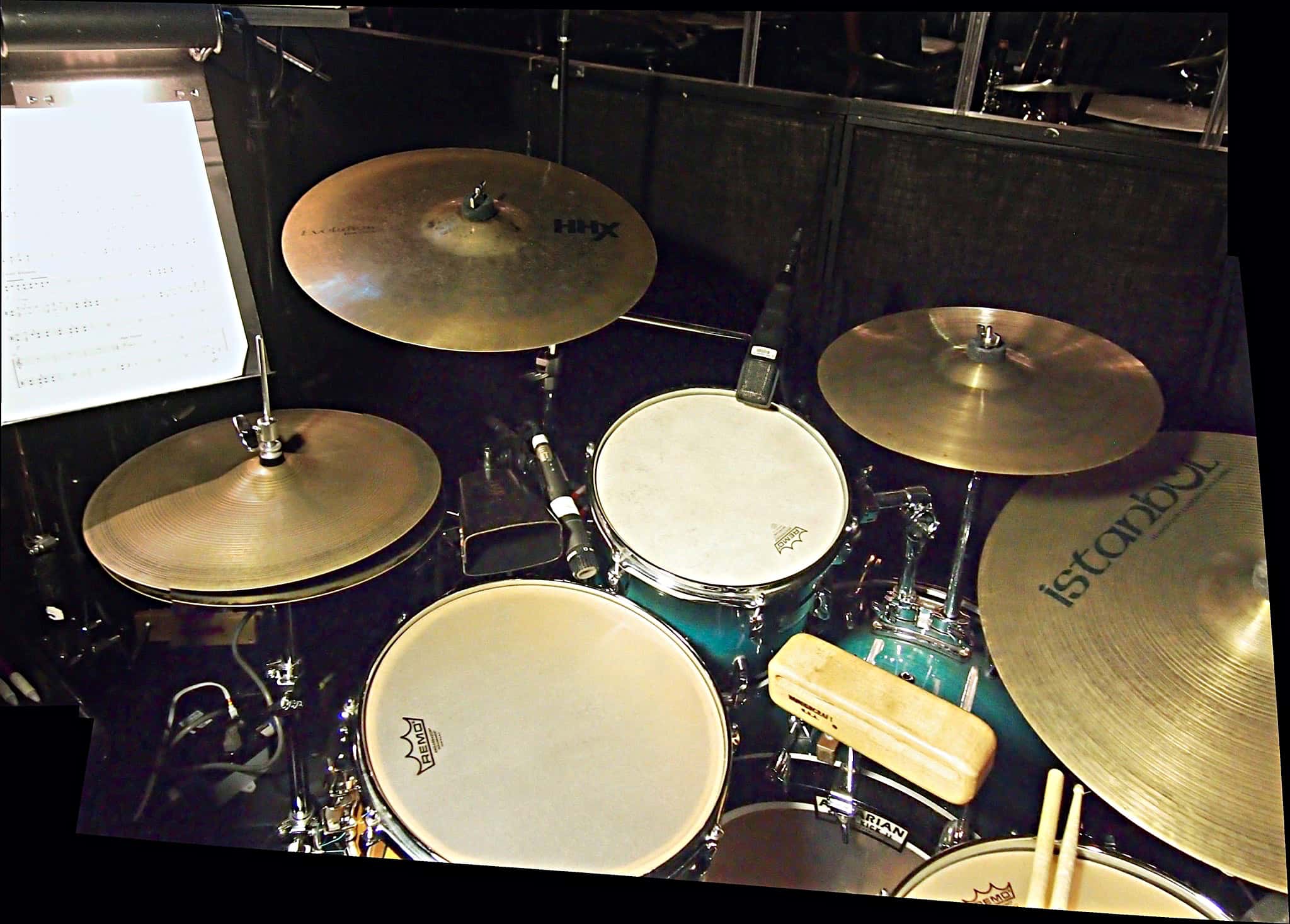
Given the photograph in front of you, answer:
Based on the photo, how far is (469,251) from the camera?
1.48 m

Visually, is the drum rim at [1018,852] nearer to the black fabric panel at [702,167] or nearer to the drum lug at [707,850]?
the drum lug at [707,850]

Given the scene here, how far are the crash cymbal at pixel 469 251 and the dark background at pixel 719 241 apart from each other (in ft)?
0.13

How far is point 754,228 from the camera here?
1.59 metres

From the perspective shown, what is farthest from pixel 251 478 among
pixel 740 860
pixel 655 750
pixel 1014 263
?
pixel 1014 263

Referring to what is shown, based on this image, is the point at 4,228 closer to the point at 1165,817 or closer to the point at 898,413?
the point at 898,413

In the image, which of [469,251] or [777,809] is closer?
[777,809]

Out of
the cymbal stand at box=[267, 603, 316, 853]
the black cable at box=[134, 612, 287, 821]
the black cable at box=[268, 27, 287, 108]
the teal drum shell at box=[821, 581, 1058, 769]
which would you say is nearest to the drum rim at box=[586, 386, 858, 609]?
the teal drum shell at box=[821, 581, 1058, 769]

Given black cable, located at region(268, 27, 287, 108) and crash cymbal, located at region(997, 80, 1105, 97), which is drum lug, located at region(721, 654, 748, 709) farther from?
black cable, located at region(268, 27, 287, 108)

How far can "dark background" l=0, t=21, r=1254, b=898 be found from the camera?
4.58 ft

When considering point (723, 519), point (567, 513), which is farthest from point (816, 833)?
point (567, 513)

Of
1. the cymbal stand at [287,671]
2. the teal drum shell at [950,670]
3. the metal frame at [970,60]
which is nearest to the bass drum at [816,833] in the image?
the teal drum shell at [950,670]

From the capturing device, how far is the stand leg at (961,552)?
1.46 m

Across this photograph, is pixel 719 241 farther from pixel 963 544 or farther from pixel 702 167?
pixel 963 544

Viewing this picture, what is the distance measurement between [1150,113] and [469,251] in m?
0.96
